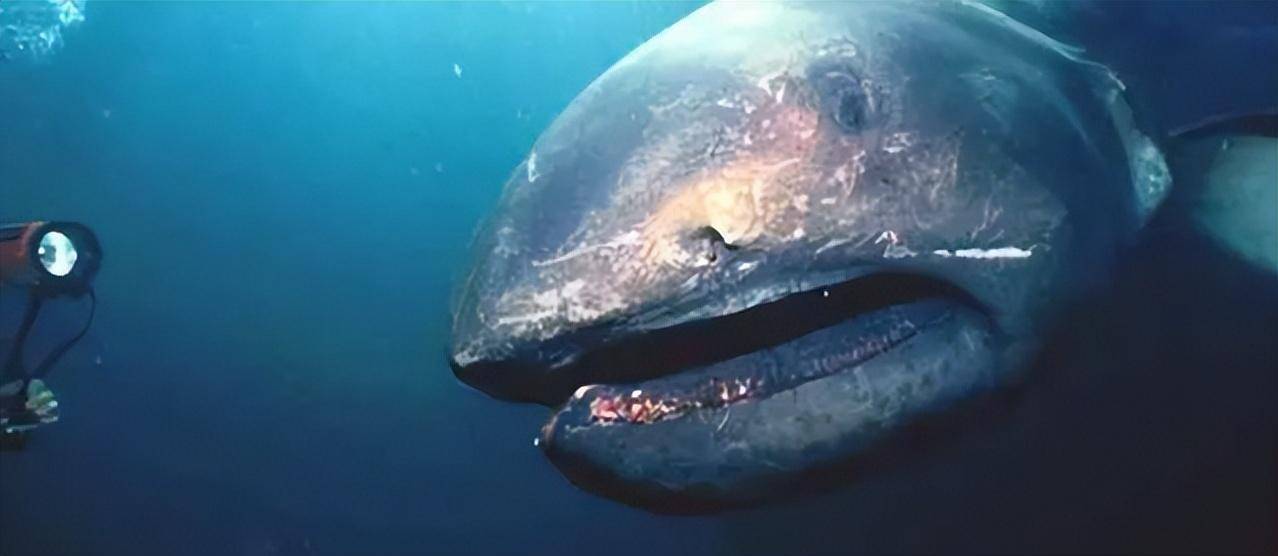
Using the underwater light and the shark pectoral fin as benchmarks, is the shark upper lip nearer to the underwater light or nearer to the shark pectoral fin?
the shark pectoral fin

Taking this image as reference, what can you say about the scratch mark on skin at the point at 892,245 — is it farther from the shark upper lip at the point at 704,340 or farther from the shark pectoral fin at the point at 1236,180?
the shark pectoral fin at the point at 1236,180

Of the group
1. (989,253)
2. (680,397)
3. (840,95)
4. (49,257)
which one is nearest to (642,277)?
(680,397)

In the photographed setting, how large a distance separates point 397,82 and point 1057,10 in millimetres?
3672

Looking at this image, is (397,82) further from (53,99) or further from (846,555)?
(846,555)

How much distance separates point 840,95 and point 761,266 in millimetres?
326

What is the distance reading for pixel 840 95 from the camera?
4.68ft

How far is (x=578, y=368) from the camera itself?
1.33 metres

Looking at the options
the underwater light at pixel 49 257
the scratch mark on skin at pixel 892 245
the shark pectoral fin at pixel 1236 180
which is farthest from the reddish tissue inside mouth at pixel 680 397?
the underwater light at pixel 49 257

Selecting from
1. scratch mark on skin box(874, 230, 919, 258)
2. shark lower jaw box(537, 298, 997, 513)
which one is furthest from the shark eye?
shark lower jaw box(537, 298, 997, 513)

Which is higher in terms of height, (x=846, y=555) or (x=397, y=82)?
(x=397, y=82)

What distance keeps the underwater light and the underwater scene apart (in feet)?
0.04

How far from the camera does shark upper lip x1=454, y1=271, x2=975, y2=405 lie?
130 cm

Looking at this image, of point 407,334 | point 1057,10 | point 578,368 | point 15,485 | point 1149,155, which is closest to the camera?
point 578,368

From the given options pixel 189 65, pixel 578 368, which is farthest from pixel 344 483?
pixel 578 368
